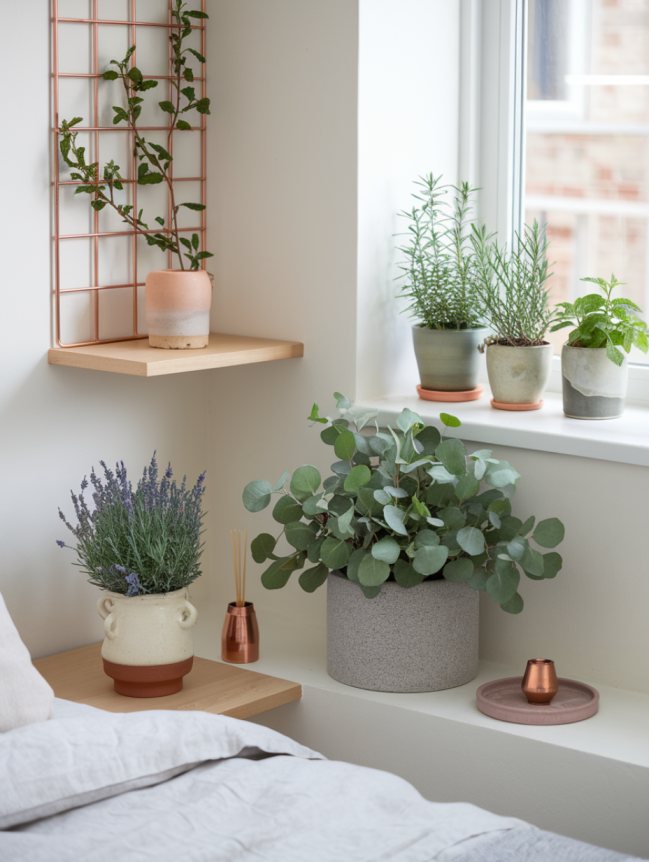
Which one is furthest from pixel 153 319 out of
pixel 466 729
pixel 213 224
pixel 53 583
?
pixel 466 729

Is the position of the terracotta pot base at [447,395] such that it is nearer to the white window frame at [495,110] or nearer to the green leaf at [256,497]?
the white window frame at [495,110]

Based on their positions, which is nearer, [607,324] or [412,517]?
[412,517]

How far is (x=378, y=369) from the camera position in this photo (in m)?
2.34

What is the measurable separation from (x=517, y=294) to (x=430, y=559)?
51cm

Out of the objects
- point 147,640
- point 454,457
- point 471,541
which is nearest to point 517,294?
point 454,457

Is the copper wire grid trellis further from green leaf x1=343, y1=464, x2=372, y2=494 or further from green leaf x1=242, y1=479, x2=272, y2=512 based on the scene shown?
green leaf x1=343, y1=464, x2=372, y2=494

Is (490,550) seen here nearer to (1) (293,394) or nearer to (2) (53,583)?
(1) (293,394)

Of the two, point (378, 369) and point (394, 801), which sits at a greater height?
point (378, 369)

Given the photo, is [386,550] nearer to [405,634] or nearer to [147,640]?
[405,634]

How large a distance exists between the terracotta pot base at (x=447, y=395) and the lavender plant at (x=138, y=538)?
456 mm

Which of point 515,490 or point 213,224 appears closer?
point 515,490

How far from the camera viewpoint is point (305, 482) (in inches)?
82.4

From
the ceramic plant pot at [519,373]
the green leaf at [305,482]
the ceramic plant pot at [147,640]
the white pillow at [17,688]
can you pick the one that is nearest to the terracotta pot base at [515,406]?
the ceramic plant pot at [519,373]

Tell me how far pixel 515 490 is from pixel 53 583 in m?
0.78
